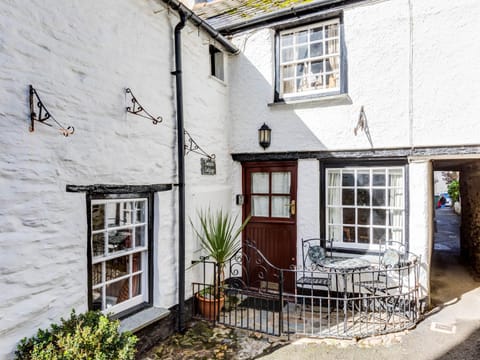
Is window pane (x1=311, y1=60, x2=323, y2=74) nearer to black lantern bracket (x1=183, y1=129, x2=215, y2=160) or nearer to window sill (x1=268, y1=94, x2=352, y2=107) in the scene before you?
window sill (x1=268, y1=94, x2=352, y2=107)

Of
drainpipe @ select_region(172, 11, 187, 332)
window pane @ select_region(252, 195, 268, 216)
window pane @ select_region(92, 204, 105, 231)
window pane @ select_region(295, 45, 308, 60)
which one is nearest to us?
window pane @ select_region(92, 204, 105, 231)

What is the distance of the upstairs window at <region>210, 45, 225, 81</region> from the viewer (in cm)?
689

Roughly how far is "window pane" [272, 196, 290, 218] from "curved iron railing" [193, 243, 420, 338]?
3.71 feet

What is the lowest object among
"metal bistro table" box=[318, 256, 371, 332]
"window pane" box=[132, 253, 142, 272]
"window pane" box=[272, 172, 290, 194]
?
"metal bistro table" box=[318, 256, 371, 332]

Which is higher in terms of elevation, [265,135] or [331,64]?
[331,64]

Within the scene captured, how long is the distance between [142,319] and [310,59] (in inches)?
214

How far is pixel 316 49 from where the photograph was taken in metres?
6.57

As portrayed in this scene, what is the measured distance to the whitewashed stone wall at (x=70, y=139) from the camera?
3.18 m

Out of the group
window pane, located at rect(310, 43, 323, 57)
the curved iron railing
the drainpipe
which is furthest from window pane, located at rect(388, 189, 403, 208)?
the drainpipe

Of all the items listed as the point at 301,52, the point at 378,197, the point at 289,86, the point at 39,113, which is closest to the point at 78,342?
the point at 39,113

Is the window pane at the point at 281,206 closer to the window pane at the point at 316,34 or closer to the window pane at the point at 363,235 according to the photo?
the window pane at the point at 363,235

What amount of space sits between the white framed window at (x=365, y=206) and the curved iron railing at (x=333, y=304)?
587 millimetres

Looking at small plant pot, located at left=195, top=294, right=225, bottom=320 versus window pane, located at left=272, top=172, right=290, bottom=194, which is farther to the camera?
window pane, located at left=272, top=172, right=290, bottom=194

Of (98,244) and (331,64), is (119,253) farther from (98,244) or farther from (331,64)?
(331,64)
